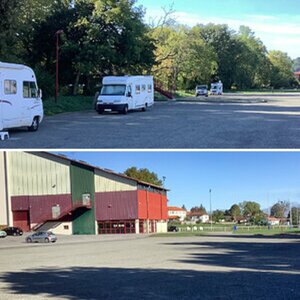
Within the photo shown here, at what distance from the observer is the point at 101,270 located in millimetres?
13656

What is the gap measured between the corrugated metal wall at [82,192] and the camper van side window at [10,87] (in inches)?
566

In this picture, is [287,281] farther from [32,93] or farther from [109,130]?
[32,93]

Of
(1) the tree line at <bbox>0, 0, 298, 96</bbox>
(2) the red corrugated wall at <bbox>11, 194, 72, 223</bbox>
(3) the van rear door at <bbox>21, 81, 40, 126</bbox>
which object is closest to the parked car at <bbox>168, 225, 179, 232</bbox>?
(2) the red corrugated wall at <bbox>11, 194, 72, 223</bbox>

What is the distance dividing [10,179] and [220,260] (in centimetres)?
2174

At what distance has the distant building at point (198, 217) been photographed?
6144cm

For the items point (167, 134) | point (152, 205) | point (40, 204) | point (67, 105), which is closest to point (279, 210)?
point (152, 205)

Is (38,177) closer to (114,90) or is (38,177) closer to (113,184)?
(113,184)

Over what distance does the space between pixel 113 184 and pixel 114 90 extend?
11.0 metres

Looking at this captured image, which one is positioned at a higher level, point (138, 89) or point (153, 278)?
point (138, 89)

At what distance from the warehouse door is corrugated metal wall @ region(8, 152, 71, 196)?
11.0 feet

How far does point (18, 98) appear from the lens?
19078 mm

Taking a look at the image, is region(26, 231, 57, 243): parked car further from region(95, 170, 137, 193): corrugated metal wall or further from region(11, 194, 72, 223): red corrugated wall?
region(95, 170, 137, 193): corrugated metal wall

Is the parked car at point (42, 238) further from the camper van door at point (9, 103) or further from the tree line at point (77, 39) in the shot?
the camper van door at point (9, 103)

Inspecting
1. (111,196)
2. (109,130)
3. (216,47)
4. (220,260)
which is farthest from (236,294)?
(216,47)
